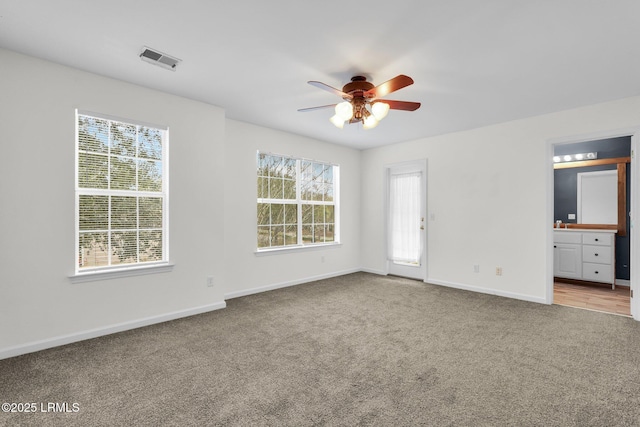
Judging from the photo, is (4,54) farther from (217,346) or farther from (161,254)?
(217,346)

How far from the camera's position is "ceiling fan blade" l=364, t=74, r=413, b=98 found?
2431mm

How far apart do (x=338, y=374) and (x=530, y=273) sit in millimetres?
3390

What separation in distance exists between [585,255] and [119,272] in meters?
6.66

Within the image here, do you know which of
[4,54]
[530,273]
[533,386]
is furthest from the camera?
[530,273]

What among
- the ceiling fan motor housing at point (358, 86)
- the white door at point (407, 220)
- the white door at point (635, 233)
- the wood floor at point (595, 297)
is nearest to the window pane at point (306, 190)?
the white door at point (407, 220)

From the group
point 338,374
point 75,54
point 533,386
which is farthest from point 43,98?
point 533,386

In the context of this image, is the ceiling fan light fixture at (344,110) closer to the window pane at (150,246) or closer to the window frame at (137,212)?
the window frame at (137,212)

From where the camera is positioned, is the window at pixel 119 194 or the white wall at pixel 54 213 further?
the window at pixel 119 194

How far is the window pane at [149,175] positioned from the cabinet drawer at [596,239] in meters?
6.39

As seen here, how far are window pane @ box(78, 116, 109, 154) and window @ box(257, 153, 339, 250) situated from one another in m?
2.04

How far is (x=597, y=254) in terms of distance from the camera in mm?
4977

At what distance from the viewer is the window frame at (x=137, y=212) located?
9.80 ft

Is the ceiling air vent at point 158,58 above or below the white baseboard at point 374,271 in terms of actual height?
above

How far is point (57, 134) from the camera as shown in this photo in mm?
2871
